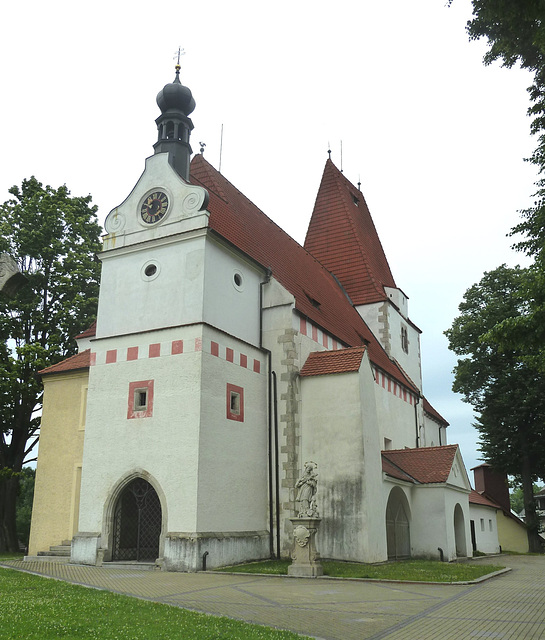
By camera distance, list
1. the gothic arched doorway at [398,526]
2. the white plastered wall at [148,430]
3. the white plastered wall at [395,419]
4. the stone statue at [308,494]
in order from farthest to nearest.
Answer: the white plastered wall at [395,419], the gothic arched doorway at [398,526], the white plastered wall at [148,430], the stone statue at [308,494]

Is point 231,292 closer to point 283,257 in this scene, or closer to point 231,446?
point 231,446

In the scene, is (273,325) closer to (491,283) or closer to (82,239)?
(82,239)

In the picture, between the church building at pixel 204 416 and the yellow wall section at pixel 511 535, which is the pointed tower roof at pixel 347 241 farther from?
the yellow wall section at pixel 511 535

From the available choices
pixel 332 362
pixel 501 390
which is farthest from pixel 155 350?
pixel 501 390

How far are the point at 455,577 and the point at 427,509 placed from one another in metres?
6.87

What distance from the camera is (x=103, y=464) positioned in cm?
1556

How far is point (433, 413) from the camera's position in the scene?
3212 centimetres

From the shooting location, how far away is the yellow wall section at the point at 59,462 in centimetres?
1748

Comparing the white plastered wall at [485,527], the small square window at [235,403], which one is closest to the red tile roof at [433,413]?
the white plastered wall at [485,527]

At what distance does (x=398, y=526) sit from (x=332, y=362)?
5.63m

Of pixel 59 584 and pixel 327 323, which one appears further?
pixel 327 323

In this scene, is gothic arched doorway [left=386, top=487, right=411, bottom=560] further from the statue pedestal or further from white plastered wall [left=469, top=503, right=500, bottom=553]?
white plastered wall [left=469, top=503, right=500, bottom=553]

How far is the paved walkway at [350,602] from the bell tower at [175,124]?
10.7 m

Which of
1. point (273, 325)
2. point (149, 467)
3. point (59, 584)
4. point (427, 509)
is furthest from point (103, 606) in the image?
point (427, 509)
